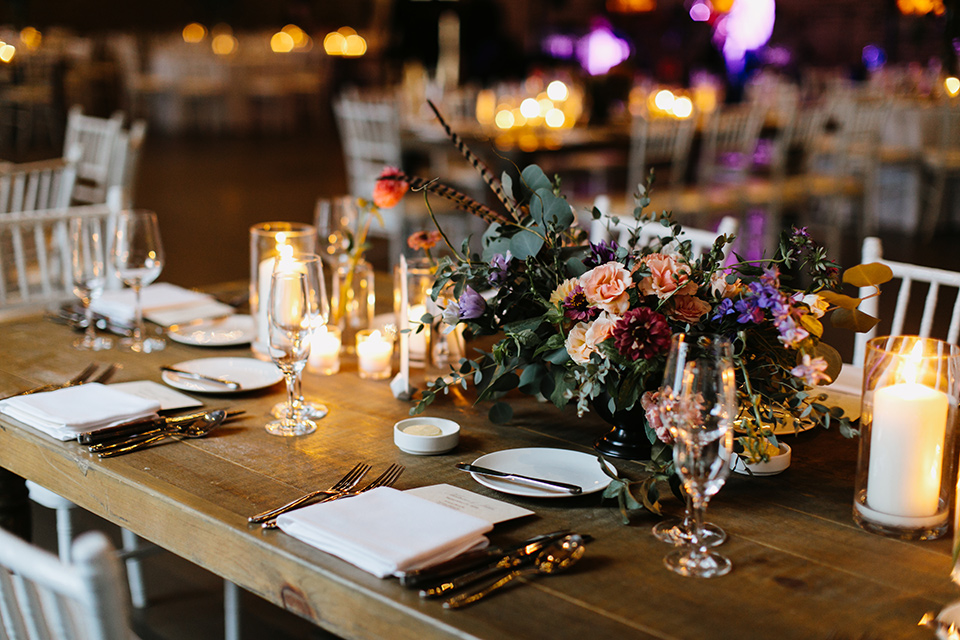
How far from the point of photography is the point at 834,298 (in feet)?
4.23

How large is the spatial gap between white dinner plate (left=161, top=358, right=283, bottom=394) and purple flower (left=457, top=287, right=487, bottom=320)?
46cm

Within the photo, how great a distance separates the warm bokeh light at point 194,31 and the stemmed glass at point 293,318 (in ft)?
40.6

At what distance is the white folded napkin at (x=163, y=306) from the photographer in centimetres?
210

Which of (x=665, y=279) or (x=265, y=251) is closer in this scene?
(x=665, y=279)

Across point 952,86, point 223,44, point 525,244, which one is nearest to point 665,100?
point 952,86

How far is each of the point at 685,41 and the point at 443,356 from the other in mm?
12400

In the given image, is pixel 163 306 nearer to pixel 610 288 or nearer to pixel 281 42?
pixel 610 288

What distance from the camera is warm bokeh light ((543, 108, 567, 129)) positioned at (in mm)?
5734

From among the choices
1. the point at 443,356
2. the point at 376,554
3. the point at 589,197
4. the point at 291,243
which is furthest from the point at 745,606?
the point at 589,197

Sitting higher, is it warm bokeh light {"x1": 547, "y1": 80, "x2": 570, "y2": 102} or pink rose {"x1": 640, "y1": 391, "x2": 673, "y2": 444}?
warm bokeh light {"x1": 547, "y1": 80, "x2": 570, "y2": 102}

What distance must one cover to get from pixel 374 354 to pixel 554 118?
419 centimetres

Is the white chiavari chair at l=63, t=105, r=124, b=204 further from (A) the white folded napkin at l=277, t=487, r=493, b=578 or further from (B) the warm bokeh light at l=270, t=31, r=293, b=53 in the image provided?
(B) the warm bokeh light at l=270, t=31, r=293, b=53

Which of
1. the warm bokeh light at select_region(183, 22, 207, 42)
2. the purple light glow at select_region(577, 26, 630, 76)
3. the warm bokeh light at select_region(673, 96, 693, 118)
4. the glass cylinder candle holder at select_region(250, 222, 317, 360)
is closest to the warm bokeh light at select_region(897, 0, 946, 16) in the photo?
the warm bokeh light at select_region(673, 96, 693, 118)

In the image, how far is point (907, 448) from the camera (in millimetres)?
1171
